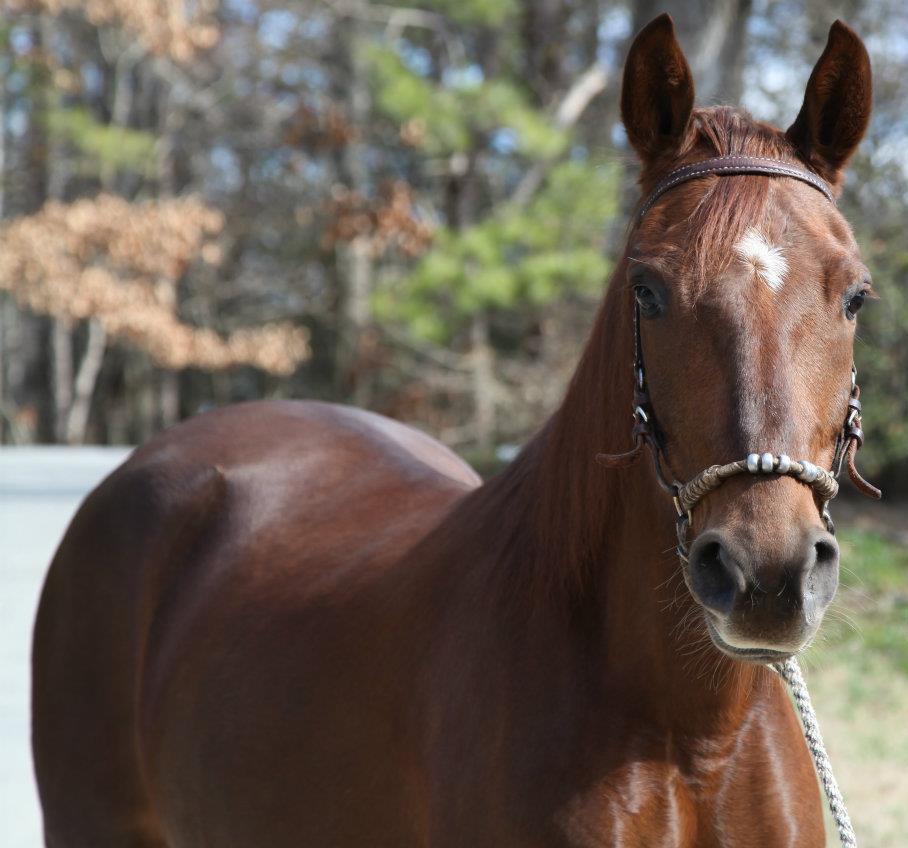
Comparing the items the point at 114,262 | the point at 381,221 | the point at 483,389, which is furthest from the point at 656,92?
the point at 114,262

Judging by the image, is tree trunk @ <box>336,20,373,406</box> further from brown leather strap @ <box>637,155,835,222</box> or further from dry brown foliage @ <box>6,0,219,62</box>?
brown leather strap @ <box>637,155,835,222</box>

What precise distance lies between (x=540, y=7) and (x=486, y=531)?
12557 mm

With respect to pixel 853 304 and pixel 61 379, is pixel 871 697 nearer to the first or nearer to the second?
pixel 853 304

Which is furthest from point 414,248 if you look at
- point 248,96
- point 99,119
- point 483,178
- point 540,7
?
point 99,119

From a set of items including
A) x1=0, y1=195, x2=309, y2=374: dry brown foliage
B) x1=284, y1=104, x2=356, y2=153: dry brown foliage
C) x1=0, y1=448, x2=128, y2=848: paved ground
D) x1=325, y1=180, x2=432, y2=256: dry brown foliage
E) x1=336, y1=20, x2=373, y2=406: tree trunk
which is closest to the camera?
x1=0, y1=448, x2=128, y2=848: paved ground

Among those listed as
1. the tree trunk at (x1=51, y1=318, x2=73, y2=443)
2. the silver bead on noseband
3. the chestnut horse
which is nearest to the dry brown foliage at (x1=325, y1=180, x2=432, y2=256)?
the tree trunk at (x1=51, y1=318, x2=73, y2=443)

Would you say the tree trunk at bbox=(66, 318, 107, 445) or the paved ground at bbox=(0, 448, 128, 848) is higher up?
the paved ground at bbox=(0, 448, 128, 848)

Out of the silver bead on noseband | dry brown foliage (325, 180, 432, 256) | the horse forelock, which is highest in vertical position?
the horse forelock

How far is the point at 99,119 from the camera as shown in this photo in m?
18.2

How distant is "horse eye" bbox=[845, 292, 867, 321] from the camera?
1523 millimetres

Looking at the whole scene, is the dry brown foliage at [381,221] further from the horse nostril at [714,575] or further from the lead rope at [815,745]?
the horse nostril at [714,575]

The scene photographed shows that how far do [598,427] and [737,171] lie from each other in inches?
16.9

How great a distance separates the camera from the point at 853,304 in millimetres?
1532

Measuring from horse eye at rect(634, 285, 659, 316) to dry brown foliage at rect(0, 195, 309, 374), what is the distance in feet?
33.5
